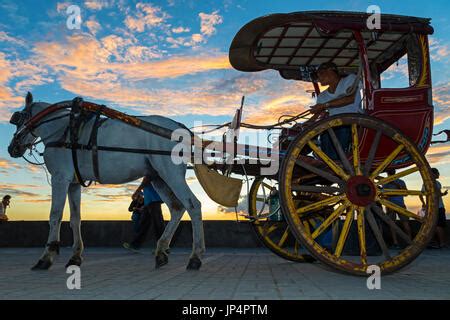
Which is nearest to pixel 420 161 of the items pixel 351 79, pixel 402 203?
pixel 351 79

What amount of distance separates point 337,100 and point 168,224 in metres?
3.03

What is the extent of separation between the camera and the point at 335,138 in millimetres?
4375

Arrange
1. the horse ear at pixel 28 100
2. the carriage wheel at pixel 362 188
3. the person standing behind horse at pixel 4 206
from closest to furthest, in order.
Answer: the carriage wheel at pixel 362 188
the horse ear at pixel 28 100
the person standing behind horse at pixel 4 206

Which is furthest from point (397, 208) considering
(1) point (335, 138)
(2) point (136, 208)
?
(2) point (136, 208)

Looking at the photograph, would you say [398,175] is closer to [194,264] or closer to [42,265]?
[194,264]

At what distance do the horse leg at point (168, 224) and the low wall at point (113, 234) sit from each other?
5725mm

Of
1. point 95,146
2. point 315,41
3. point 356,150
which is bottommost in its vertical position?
point 356,150

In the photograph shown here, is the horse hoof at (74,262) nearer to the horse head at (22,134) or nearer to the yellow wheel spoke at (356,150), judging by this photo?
the horse head at (22,134)

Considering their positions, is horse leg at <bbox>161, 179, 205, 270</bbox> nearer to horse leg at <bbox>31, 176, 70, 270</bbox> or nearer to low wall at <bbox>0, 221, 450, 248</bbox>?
horse leg at <bbox>31, 176, 70, 270</bbox>

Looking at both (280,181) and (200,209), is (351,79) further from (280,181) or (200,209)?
(200,209)

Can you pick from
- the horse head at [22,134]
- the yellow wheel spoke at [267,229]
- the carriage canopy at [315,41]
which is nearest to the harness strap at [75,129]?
the horse head at [22,134]

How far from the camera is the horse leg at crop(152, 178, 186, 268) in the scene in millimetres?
6121

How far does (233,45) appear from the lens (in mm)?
5734

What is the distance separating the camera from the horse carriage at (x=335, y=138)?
432 cm
